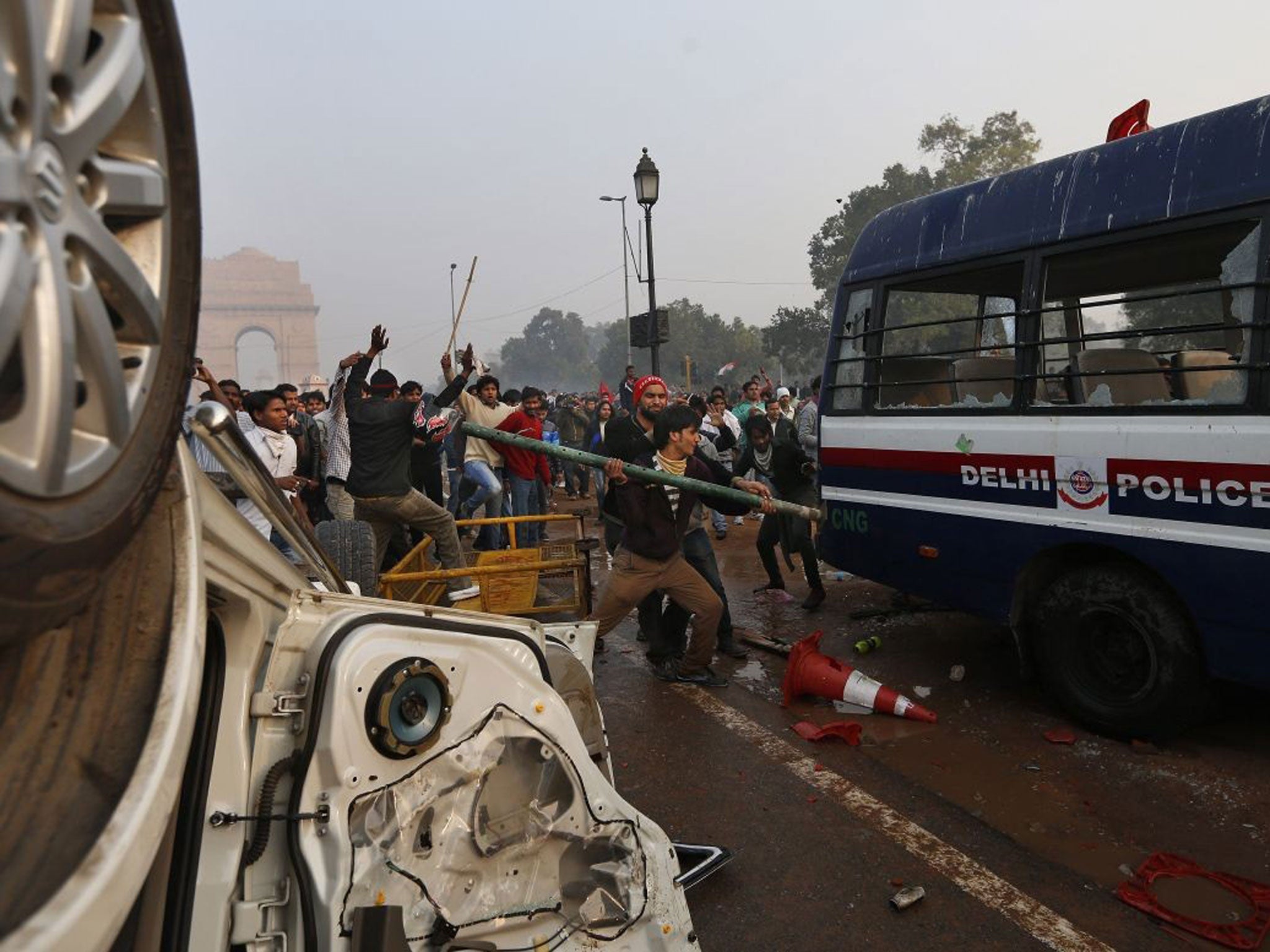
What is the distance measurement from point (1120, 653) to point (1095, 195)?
217 centimetres

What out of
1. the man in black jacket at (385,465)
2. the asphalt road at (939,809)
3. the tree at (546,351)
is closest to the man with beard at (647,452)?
the asphalt road at (939,809)

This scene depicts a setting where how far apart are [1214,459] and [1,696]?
13.8 ft

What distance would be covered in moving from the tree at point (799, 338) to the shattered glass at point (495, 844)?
57.0 meters

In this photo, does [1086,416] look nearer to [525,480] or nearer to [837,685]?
[837,685]

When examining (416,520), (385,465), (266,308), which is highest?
(266,308)

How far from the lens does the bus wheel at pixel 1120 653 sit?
4238 millimetres

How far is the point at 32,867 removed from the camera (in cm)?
112

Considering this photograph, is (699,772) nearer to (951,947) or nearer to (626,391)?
(951,947)

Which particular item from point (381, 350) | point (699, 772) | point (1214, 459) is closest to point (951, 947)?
point (699, 772)

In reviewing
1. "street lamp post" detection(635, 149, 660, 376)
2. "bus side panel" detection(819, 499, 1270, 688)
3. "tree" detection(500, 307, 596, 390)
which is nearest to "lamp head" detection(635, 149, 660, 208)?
"street lamp post" detection(635, 149, 660, 376)

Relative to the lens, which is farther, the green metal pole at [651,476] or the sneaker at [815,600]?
the sneaker at [815,600]

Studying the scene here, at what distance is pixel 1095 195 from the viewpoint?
14.8 feet

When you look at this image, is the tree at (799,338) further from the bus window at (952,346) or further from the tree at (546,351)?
the tree at (546,351)

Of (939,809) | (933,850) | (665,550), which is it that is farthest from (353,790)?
(665,550)
